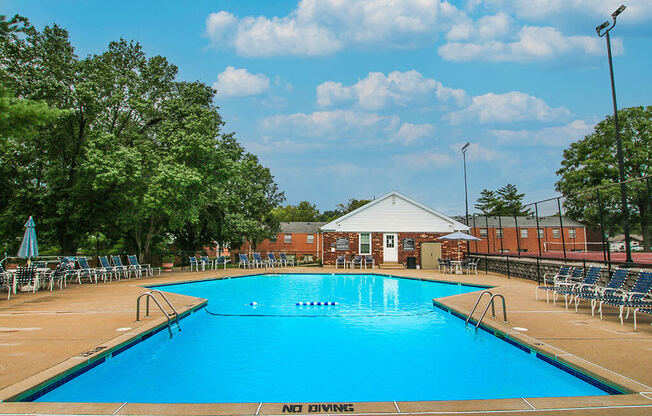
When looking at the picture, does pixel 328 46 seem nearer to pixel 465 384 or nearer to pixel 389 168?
pixel 465 384

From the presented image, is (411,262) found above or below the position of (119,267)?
below


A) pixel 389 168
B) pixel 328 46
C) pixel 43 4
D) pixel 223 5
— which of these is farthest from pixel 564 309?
pixel 389 168

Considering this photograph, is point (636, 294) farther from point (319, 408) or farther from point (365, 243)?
point (365, 243)

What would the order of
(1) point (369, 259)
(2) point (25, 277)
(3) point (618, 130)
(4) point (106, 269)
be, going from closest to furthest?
(2) point (25, 277) < (3) point (618, 130) < (4) point (106, 269) < (1) point (369, 259)

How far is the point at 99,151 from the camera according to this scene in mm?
17156

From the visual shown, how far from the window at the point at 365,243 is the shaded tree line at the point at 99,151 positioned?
9.28m

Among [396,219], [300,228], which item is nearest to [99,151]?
[396,219]

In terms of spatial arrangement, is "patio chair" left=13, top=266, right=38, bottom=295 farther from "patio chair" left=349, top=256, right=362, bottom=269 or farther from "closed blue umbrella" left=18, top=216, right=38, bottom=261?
"patio chair" left=349, top=256, right=362, bottom=269

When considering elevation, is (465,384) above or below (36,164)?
below

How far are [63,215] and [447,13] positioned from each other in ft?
63.8

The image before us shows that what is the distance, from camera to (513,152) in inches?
991

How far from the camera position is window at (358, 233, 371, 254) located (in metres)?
25.8

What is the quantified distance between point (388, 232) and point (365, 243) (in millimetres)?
1646

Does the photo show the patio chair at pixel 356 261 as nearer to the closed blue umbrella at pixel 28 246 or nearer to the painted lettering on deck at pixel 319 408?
the closed blue umbrella at pixel 28 246
